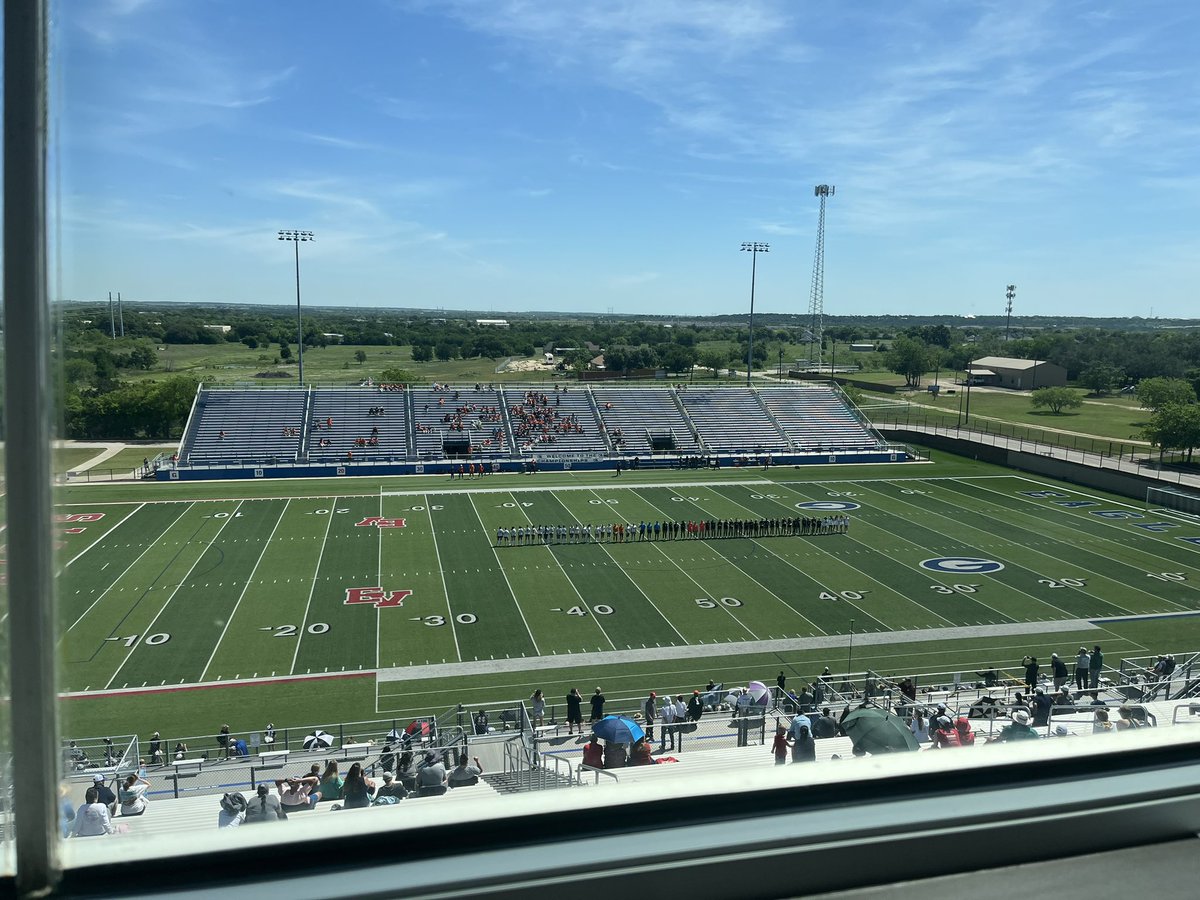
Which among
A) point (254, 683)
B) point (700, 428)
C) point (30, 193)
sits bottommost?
point (254, 683)

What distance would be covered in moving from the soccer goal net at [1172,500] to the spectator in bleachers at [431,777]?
1719cm

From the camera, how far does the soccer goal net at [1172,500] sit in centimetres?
1648

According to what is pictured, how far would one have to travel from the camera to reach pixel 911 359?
102 feet

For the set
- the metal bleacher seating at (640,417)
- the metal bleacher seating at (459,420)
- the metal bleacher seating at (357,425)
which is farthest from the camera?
the metal bleacher seating at (640,417)

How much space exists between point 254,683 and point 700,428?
18.8m

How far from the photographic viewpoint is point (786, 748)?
74.7 inches

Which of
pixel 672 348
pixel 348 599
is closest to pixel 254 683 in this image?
pixel 348 599

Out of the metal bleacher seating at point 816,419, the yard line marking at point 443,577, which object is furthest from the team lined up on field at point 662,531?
the metal bleacher seating at point 816,419

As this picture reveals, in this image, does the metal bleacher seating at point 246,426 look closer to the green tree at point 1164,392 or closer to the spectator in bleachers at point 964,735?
the green tree at point 1164,392

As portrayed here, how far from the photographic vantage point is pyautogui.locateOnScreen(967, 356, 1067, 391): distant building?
11.4 metres

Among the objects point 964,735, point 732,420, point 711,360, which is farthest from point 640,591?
point 711,360

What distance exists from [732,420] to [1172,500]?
12810mm

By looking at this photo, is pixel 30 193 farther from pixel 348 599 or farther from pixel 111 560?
pixel 111 560

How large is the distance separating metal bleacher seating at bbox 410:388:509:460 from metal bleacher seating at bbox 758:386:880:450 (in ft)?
29.2
